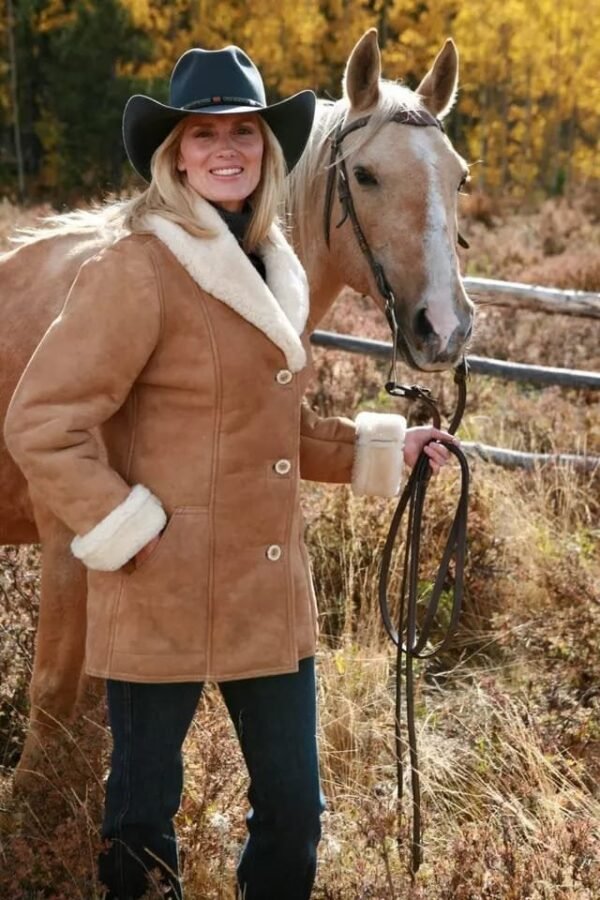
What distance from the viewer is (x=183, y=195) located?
83.0 inches

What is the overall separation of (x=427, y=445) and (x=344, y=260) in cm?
79

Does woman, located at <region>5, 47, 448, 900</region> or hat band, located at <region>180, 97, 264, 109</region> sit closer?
woman, located at <region>5, 47, 448, 900</region>

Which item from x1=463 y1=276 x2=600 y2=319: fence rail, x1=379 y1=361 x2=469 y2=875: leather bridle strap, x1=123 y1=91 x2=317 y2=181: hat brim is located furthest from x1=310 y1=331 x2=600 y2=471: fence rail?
x1=123 y1=91 x2=317 y2=181: hat brim

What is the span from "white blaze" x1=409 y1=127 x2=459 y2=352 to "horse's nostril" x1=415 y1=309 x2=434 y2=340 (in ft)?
0.05

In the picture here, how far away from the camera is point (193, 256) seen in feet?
6.70

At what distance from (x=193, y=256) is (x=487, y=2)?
2397 cm

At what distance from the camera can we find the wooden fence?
552cm

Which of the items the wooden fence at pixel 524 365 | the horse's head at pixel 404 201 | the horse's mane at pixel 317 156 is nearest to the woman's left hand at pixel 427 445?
the horse's head at pixel 404 201

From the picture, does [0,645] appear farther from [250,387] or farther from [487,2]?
[487,2]

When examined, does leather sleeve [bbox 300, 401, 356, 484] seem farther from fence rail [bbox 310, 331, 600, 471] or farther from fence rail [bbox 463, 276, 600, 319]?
fence rail [bbox 463, 276, 600, 319]

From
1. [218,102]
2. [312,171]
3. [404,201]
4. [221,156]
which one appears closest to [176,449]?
[221,156]

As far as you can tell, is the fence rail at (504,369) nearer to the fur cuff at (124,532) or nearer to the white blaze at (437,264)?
the white blaze at (437,264)

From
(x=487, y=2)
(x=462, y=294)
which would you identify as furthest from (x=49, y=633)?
(x=487, y=2)

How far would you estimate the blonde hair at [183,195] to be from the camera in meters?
2.09
